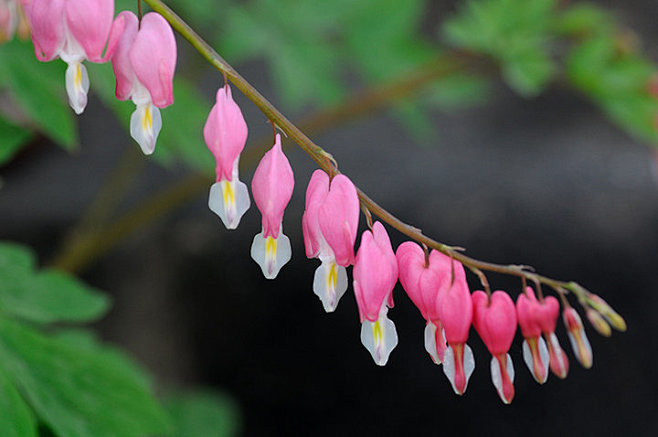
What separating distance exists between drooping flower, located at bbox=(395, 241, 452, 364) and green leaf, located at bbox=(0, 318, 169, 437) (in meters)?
0.36

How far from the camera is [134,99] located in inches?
19.1

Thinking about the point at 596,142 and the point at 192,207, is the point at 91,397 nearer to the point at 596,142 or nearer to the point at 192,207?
the point at 192,207

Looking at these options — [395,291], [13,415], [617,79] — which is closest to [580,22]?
[617,79]

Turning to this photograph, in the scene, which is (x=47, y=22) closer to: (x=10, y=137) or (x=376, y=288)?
(x=376, y=288)

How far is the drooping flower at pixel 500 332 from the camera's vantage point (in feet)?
1.68

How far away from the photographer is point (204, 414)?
5.35 feet

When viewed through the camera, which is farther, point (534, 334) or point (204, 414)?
point (204, 414)

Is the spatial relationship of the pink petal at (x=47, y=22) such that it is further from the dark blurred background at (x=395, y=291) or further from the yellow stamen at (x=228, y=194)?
the dark blurred background at (x=395, y=291)

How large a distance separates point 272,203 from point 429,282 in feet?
0.43

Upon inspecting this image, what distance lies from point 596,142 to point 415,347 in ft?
3.39

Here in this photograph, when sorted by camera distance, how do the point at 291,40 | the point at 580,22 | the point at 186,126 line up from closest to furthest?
the point at 186,126
the point at 580,22
the point at 291,40

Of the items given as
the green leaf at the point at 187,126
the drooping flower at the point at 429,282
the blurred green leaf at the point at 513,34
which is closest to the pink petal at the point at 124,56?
the drooping flower at the point at 429,282

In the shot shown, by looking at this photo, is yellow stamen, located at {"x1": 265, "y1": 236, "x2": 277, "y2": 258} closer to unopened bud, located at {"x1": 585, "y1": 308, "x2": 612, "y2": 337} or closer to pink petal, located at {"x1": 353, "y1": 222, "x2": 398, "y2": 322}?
pink petal, located at {"x1": 353, "y1": 222, "x2": 398, "y2": 322}

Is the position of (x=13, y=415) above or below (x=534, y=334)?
below
